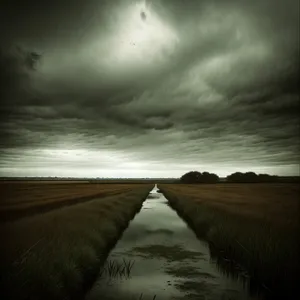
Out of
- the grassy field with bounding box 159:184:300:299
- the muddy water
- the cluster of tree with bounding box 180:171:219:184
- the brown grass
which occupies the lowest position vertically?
the muddy water

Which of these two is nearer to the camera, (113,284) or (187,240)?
(113,284)

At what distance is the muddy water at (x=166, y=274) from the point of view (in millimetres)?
9734

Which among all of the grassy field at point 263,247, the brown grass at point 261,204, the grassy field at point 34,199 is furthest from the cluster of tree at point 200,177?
the grassy field at point 263,247

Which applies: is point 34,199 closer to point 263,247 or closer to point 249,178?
point 263,247

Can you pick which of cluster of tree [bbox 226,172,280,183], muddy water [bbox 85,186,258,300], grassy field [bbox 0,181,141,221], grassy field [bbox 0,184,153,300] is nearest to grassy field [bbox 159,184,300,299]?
muddy water [bbox 85,186,258,300]

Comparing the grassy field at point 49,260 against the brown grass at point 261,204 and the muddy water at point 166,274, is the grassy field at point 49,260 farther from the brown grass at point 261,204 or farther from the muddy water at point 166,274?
the brown grass at point 261,204

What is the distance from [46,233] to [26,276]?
19.9ft

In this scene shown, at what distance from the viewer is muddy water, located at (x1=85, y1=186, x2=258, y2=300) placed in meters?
9.73

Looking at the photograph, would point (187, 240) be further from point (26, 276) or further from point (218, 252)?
point (26, 276)

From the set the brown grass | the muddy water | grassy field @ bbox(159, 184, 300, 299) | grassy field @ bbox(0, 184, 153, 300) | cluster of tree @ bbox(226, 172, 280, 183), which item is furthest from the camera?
cluster of tree @ bbox(226, 172, 280, 183)

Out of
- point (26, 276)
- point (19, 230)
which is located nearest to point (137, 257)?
point (19, 230)

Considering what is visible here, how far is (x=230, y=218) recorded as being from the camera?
66.1 ft

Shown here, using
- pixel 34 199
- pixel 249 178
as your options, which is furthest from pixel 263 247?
pixel 249 178

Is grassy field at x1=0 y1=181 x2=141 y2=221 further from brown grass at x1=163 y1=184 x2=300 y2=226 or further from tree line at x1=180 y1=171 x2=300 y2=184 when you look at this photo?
tree line at x1=180 y1=171 x2=300 y2=184
